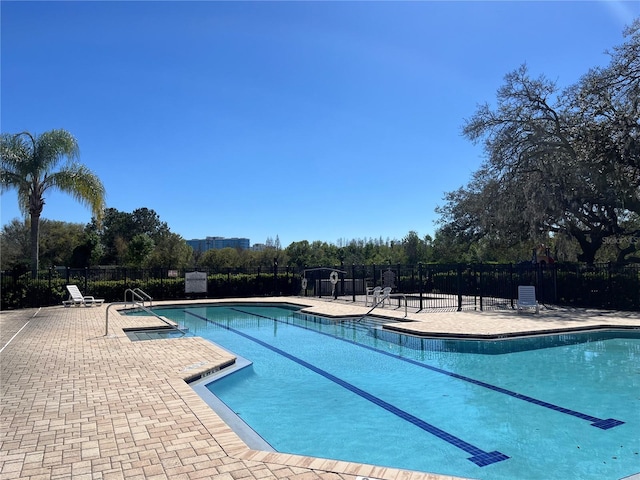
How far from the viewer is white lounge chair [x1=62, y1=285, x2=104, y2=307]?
17.8 metres

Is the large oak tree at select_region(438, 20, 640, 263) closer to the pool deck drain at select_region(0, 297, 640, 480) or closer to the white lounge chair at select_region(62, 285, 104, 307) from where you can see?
the pool deck drain at select_region(0, 297, 640, 480)

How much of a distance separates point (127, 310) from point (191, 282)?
505 centimetres

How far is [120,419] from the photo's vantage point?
15.6 ft

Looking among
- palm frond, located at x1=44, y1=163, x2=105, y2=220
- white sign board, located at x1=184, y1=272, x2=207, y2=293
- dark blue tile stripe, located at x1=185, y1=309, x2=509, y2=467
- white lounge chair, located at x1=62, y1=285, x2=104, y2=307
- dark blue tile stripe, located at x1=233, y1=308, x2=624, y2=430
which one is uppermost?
palm frond, located at x1=44, y1=163, x2=105, y2=220

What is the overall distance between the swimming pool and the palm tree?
1045cm

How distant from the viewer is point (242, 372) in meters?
8.02

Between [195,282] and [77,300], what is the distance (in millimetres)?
5520

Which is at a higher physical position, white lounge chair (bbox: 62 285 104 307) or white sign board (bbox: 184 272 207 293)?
white sign board (bbox: 184 272 207 293)

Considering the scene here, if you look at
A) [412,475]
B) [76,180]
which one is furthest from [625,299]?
[76,180]

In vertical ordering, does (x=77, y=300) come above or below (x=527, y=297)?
below

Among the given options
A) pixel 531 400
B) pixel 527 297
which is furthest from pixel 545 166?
pixel 531 400

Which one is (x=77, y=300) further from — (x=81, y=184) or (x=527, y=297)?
(x=527, y=297)

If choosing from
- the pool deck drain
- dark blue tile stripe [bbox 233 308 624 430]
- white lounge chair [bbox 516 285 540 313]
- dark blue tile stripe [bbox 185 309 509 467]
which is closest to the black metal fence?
white lounge chair [bbox 516 285 540 313]

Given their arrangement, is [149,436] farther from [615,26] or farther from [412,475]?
[615,26]
